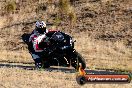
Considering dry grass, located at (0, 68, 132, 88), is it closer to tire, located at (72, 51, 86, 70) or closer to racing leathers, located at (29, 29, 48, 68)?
tire, located at (72, 51, 86, 70)

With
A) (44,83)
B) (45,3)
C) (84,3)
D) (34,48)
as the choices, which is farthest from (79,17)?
(44,83)

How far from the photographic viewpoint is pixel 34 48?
60.4 ft

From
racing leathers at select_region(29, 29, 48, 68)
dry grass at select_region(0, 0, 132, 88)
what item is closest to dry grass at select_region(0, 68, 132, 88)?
racing leathers at select_region(29, 29, 48, 68)

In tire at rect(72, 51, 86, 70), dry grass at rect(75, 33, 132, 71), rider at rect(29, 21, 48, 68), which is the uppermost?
rider at rect(29, 21, 48, 68)

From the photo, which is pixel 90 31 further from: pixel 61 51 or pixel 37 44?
pixel 61 51

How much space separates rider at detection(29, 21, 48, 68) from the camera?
59.4 feet

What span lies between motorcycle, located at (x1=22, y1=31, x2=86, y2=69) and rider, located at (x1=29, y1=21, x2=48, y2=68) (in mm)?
161

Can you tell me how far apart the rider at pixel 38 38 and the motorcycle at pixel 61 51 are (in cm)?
16

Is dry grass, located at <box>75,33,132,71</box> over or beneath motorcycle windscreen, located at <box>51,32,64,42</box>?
beneath

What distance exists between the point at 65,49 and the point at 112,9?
1670 cm

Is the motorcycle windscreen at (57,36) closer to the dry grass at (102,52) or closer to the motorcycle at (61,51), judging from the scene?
the motorcycle at (61,51)

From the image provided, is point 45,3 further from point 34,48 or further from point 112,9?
point 34,48

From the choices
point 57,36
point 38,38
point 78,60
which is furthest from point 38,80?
point 38,38

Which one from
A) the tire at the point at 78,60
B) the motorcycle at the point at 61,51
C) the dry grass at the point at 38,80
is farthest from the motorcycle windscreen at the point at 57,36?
the dry grass at the point at 38,80
